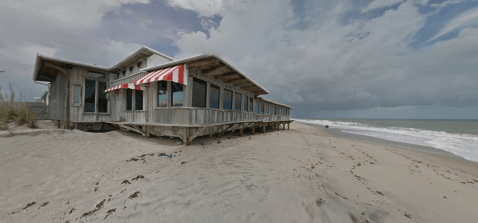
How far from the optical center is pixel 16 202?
8.69 feet

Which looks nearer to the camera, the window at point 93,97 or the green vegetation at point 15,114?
the green vegetation at point 15,114

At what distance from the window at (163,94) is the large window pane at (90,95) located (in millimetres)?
6752

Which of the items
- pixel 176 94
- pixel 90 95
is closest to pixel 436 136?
pixel 176 94

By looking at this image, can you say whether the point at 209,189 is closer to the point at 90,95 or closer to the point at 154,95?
the point at 154,95

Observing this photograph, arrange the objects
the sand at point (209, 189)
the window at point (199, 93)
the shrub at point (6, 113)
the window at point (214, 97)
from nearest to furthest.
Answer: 1. the sand at point (209, 189)
2. the window at point (199, 93)
3. the shrub at point (6, 113)
4. the window at point (214, 97)

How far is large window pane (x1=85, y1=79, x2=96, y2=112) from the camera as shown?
10.1 meters

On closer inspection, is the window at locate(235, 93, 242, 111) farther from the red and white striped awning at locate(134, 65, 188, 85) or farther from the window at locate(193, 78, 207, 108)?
the red and white striped awning at locate(134, 65, 188, 85)

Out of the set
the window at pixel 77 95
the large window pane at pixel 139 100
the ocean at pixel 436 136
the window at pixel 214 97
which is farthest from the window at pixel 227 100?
the ocean at pixel 436 136

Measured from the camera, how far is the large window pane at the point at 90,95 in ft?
33.1

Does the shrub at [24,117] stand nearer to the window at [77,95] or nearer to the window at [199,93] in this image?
the window at [77,95]

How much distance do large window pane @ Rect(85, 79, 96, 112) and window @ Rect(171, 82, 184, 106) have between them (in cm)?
779

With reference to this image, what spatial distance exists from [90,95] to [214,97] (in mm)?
9190

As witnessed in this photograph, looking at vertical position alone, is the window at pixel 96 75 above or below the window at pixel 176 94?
above

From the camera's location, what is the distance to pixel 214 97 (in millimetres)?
8656
